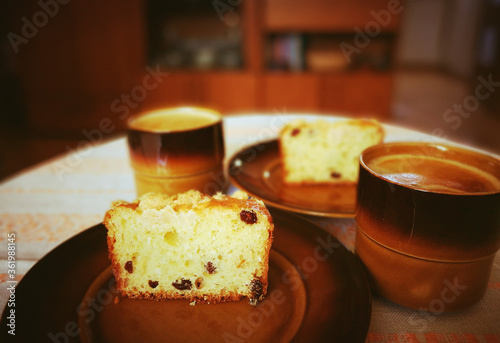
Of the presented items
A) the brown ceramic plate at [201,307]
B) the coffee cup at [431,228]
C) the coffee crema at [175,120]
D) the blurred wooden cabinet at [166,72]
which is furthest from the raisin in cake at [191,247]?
the blurred wooden cabinet at [166,72]

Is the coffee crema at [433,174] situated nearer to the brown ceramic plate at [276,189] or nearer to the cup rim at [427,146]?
the cup rim at [427,146]

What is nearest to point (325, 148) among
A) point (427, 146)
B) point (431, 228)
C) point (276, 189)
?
point (276, 189)

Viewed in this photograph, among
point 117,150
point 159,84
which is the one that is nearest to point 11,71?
point 159,84

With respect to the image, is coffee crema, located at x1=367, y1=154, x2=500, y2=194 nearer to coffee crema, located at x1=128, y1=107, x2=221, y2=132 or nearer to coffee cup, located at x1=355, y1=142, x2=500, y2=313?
coffee cup, located at x1=355, y1=142, x2=500, y2=313

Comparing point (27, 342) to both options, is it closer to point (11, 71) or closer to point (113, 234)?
point (113, 234)

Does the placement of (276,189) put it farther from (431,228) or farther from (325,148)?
(431,228)

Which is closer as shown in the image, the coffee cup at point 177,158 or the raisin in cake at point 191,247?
the raisin in cake at point 191,247

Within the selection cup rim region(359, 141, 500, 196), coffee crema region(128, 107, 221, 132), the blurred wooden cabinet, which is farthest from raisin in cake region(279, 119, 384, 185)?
the blurred wooden cabinet
